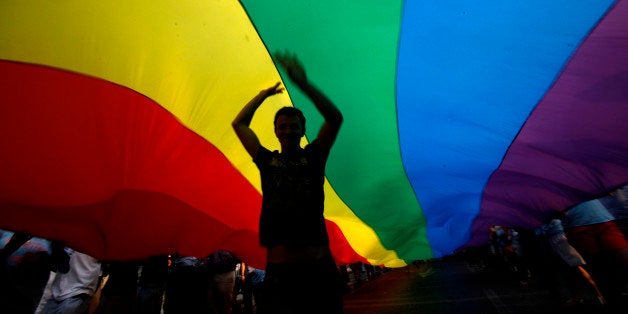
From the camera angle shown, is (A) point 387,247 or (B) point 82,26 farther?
(A) point 387,247

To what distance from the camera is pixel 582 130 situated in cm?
176

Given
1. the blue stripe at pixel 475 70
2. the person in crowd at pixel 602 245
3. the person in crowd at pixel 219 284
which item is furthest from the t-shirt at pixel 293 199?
the person in crowd at pixel 219 284

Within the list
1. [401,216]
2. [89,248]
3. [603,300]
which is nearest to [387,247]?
[401,216]

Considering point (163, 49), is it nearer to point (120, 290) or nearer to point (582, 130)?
point (120, 290)

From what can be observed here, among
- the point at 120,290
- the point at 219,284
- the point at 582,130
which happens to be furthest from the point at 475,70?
the point at 219,284

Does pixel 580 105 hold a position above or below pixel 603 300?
above

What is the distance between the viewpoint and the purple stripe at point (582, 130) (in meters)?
1.46

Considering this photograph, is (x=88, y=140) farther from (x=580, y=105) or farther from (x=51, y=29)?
(x=580, y=105)

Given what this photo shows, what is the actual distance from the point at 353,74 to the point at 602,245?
8.78ft

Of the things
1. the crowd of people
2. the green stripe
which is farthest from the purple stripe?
the green stripe

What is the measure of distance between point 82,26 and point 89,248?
3.87 ft

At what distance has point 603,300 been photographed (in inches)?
119

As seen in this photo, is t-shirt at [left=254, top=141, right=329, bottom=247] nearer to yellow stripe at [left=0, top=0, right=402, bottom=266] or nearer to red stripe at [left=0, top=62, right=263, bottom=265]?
yellow stripe at [left=0, top=0, right=402, bottom=266]

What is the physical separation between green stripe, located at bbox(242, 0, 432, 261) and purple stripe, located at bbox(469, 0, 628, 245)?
2.86ft
